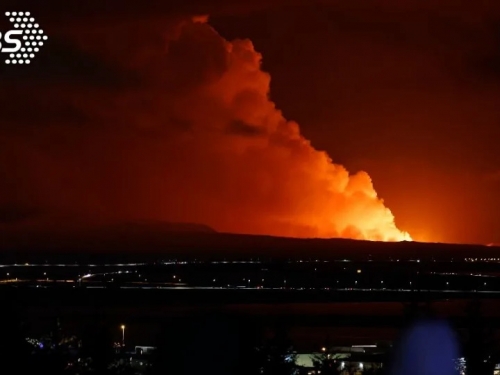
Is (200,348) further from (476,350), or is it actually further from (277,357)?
(476,350)

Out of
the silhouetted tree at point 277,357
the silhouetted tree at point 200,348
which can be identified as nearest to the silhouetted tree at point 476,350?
the silhouetted tree at point 277,357

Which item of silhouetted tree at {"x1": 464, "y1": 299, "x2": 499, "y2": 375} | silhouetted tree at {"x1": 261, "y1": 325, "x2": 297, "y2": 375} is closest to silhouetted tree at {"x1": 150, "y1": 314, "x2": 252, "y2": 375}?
silhouetted tree at {"x1": 261, "y1": 325, "x2": 297, "y2": 375}

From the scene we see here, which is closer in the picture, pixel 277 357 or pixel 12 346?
pixel 12 346

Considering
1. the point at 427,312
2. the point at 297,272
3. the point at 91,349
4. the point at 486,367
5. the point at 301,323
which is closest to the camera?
the point at 486,367

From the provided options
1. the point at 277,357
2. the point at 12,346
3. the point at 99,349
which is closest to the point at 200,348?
the point at 12,346

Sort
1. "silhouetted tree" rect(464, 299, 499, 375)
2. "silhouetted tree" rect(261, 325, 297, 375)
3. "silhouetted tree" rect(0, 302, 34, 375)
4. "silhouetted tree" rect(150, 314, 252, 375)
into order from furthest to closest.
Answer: "silhouetted tree" rect(261, 325, 297, 375)
"silhouetted tree" rect(464, 299, 499, 375)
"silhouetted tree" rect(0, 302, 34, 375)
"silhouetted tree" rect(150, 314, 252, 375)

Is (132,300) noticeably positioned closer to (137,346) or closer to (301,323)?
(301,323)

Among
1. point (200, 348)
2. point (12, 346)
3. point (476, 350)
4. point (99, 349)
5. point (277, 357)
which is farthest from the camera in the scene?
point (99, 349)

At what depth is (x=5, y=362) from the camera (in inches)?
760

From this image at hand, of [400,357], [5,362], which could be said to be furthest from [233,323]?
[400,357]

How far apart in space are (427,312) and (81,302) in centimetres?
3611

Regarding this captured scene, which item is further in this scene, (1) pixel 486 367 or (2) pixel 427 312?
(2) pixel 427 312

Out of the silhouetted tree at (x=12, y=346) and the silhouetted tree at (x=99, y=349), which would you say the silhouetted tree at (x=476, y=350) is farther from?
the silhouetted tree at (x=12, y=346)

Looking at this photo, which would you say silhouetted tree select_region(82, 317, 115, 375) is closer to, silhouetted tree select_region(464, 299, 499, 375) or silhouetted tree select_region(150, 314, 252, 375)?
silhouetted tree select_region(150, 314, 252, 375)
